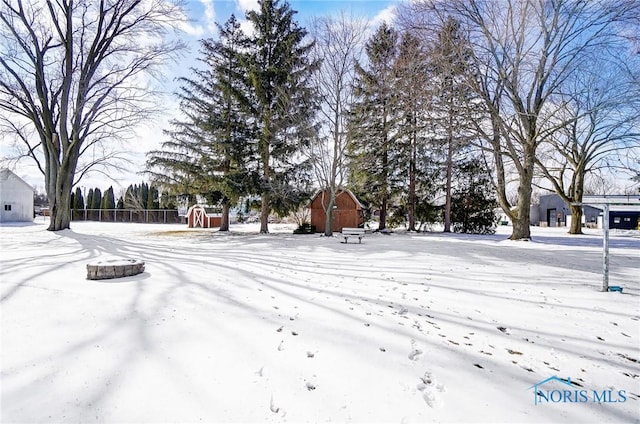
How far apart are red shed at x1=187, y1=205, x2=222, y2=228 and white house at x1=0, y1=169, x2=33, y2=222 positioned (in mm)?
16385

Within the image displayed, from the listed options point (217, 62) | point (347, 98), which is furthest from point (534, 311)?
point (217, 62)

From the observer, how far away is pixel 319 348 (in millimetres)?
3008

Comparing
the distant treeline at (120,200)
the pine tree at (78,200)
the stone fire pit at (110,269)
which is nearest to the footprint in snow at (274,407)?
the stone fire pit at (110,269)

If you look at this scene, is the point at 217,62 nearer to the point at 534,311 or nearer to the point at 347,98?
the point at 347,98

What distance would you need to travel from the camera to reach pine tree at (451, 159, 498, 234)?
2103 centimetres

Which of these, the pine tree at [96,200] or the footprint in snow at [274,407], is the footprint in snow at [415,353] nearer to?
the footprint in snow at [274,407]

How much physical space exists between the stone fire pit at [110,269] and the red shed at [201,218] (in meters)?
24.5

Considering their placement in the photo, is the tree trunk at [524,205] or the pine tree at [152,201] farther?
the pine tree at [152,201]

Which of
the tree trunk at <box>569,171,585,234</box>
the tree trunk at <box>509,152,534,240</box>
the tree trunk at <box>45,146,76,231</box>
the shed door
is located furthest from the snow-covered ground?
the shed door

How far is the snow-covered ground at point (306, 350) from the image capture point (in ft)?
7.16

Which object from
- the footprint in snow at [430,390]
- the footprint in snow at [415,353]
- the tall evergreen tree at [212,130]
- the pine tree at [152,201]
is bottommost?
the footprint in snow at [430,390]

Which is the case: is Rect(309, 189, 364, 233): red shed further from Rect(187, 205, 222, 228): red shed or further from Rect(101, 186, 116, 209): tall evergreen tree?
Rect(101, 186, 116, 209): tall evergreen tree

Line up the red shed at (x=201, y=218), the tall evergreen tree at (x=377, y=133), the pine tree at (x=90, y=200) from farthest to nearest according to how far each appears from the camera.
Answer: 1. the pine tree at (x=90, y=200)
2. the red shed at (x=201, y=218)
3. the tall evergreen tree at (x=377, y=133)

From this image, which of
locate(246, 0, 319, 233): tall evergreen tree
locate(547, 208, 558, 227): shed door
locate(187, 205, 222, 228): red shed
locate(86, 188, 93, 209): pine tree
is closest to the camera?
locate(246, 0, 319, 233): tall evergreen tree
